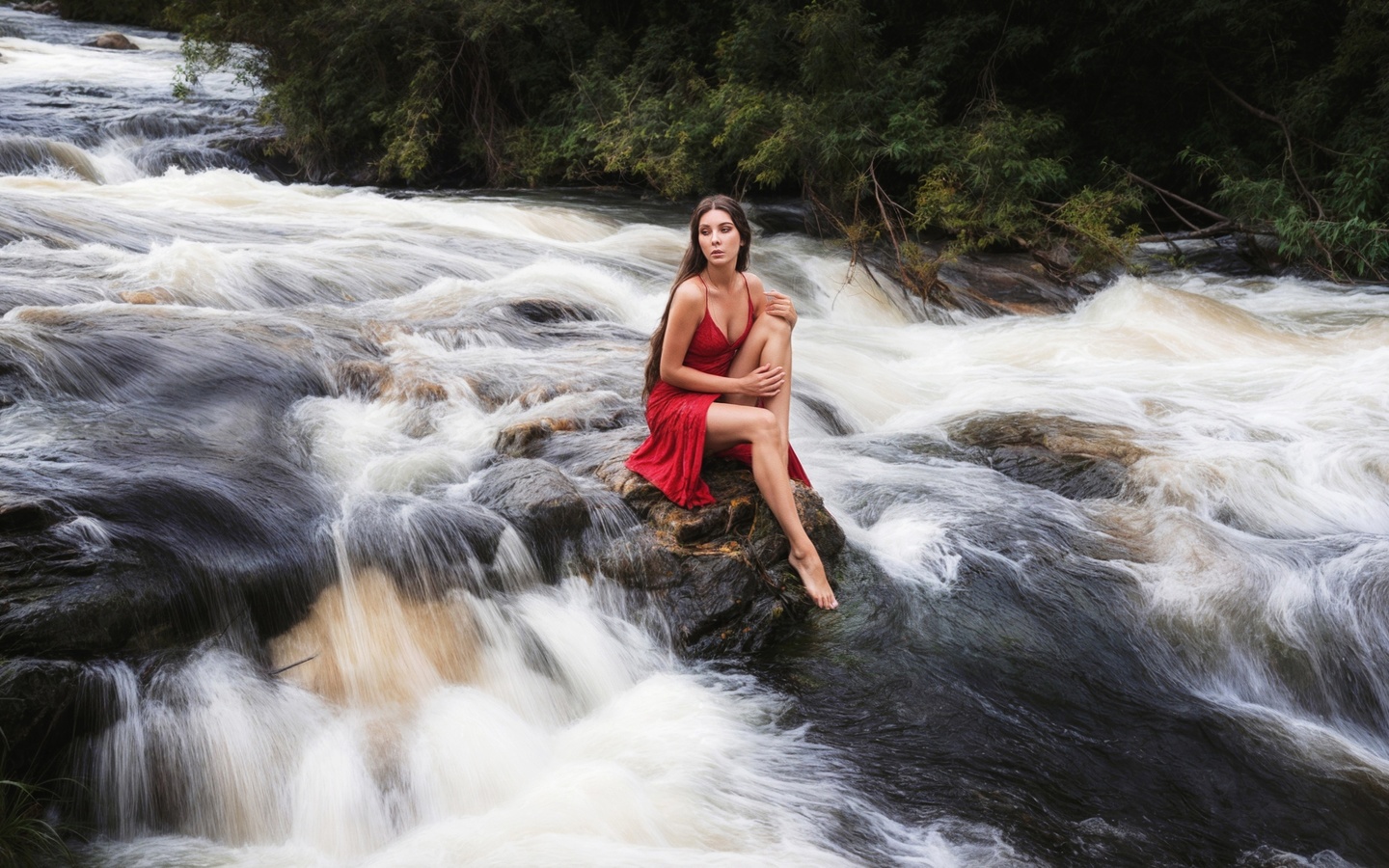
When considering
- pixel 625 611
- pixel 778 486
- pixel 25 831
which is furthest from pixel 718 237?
pixel 25 831

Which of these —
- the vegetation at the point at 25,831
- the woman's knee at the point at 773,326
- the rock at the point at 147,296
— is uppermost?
the woman's knee at the point at 773,326

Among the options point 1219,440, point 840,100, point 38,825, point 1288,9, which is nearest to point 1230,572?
point 1219,440

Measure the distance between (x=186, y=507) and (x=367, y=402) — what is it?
67.1 inches

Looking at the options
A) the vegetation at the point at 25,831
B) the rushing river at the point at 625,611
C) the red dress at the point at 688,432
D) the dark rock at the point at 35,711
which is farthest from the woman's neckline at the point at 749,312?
the vegetation at the point at 25,831

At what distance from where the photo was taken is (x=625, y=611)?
4.10 meters

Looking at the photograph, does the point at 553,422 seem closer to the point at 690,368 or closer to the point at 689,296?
the point at 690,368

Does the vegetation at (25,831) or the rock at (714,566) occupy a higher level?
the rock at (714,566)

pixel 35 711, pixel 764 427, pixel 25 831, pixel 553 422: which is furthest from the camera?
pixel 553 422

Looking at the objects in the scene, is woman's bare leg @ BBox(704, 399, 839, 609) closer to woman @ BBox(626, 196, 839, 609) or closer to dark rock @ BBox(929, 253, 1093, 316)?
woman @ BBox(626, 196, 839, 609)

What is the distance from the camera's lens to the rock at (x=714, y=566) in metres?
4.05

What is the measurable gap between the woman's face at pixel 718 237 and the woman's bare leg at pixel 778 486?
0.64 meters

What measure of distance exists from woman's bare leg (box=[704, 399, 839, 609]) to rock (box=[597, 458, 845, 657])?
7 cm

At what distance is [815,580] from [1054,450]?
2.33 metres

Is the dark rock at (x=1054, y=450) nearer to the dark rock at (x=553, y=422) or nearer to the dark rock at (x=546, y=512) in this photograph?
the dark rock at (x=553, y=422)
